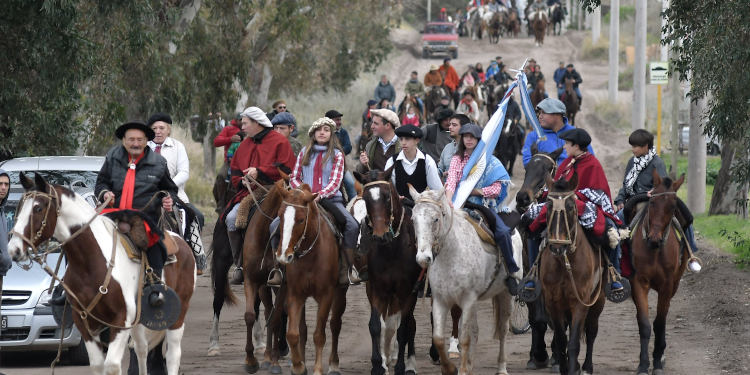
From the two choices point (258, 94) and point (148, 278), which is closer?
point (148, 278)

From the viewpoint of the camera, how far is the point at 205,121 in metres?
27.5

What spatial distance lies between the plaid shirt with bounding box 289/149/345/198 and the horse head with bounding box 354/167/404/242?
74 cm

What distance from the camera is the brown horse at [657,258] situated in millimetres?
12219

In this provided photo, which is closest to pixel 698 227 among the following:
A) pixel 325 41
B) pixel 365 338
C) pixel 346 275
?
pixel 365 338

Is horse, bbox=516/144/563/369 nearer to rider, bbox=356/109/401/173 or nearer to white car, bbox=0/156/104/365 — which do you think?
rider, bbox=356/109/401/173

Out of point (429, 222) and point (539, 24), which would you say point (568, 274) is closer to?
point (429, 222)

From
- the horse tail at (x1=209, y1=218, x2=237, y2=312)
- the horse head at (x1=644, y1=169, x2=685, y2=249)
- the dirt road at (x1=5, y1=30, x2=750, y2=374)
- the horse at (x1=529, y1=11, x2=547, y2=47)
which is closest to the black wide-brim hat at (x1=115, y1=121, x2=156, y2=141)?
the dirt road at (x1=5, y1=30, x2=750, y2=374)

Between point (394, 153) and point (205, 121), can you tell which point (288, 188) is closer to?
point (394, 153)

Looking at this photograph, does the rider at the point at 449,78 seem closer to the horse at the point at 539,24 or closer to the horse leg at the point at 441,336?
the horse at the point at 539,24

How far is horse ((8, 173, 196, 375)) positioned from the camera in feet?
28.8

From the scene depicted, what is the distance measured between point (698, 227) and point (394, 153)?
12.4 meters

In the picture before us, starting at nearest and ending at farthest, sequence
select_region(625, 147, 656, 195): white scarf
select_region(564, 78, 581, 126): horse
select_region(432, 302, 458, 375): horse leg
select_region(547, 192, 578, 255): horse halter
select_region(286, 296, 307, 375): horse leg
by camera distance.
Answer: select_region(547, 192, 578, 255): horse halter
select_region(432, 302, 458, 375): horse leg
select_region(286, 296, 307, 375): horse leg
select_region(625, 147, 656, 195): white scarf
select_region(564, 78, 581, 126): horse

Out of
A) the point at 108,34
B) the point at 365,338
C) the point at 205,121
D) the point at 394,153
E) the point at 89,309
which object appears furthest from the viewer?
the point at 205,121

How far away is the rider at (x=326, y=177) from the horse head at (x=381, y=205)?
68 cm
